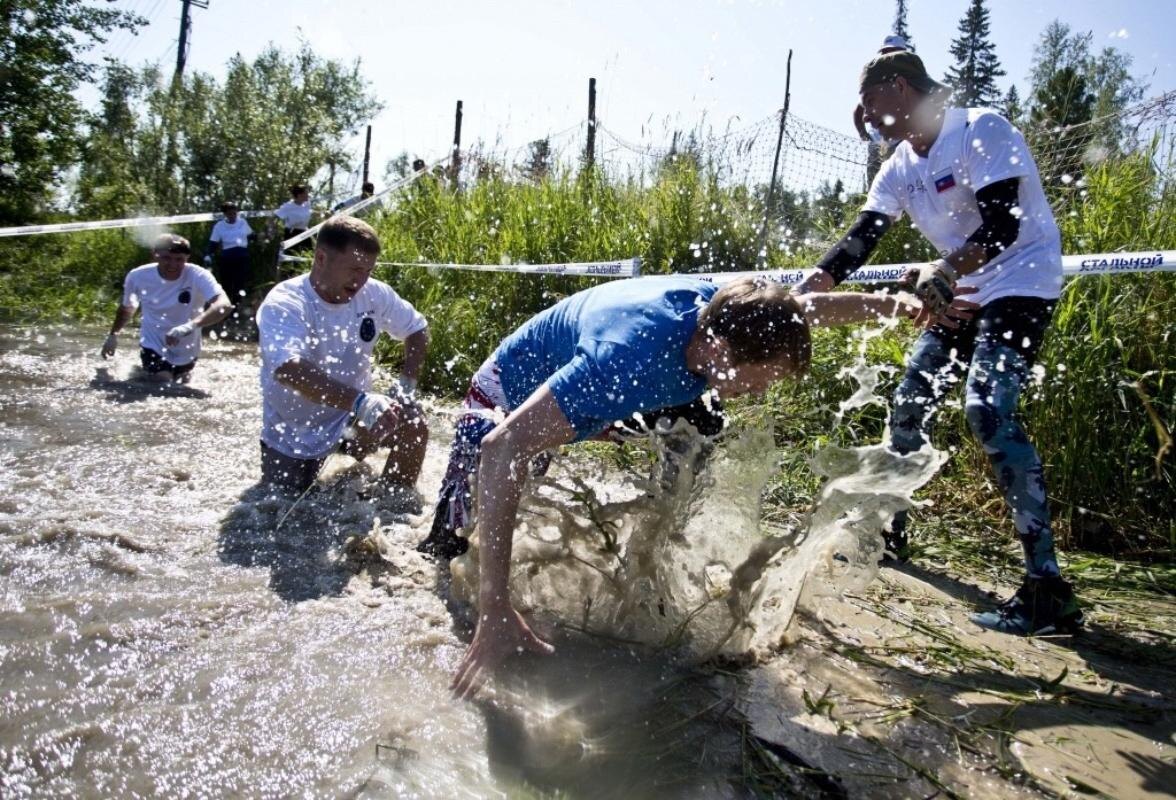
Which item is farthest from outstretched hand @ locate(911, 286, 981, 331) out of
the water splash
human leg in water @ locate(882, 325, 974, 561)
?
the water splash

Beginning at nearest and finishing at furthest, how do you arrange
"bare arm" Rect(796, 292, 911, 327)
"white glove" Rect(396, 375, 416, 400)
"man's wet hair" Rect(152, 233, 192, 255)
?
"bare arm" Rect(796, 292, 911, 327) < "white glove" Rect(396, 375, 416, 400) < "man's wet hair" Rect(152, 233, 192, 255)

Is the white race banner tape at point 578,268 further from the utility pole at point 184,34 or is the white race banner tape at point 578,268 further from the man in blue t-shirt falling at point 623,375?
the utility pole at point 184,34

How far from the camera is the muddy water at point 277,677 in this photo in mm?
1875

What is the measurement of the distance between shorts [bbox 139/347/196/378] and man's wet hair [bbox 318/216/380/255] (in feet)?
12.8

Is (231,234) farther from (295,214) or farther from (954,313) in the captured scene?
(954,313)

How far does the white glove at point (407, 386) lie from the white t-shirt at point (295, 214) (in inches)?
388

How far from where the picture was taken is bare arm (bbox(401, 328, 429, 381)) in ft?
14.6

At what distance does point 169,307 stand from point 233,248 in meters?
5.70

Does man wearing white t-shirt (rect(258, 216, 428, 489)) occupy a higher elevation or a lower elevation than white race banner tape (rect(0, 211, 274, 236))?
lower

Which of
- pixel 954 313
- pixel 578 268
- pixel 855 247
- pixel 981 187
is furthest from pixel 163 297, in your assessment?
pixel 981 187

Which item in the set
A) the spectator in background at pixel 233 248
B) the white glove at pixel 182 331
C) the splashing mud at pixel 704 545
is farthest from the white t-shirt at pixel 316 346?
the spectator in background at pixel 233 248

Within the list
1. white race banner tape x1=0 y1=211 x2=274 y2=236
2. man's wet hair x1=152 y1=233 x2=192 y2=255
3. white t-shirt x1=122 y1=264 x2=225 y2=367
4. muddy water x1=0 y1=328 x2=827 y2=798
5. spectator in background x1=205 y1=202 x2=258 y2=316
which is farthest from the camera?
spectator in background x1=205 y1=202 x2=258 y2=316

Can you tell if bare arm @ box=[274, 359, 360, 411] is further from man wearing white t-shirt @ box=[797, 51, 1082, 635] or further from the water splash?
man wearing white t-shirt @ box=[797, 51, 1082, 635]

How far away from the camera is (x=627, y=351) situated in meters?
2.16
